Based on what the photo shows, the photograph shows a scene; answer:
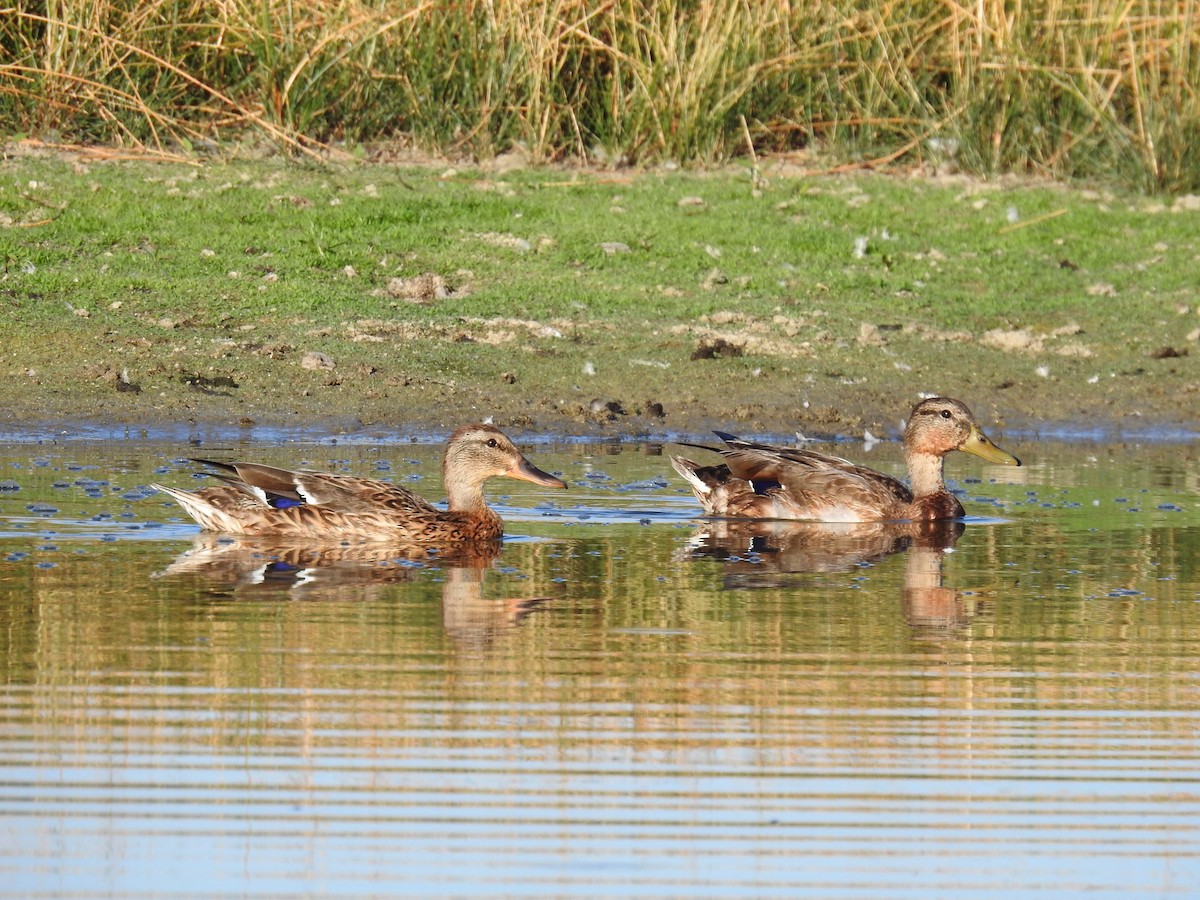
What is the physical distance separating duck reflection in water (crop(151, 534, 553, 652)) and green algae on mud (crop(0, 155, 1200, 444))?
316 centimetres

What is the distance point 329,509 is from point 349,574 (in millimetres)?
989

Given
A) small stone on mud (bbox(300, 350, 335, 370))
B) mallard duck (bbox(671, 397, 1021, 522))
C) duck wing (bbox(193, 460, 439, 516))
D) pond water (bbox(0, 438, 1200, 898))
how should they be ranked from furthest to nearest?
small stone on mud (bbox(300, 350, 335, 370))
mallard duck (bbox(671, 397, 1021, 522))
duck wing (bbox(193, 460, 439, 516))
pond water (bbox(0, 438, 1200, 898))

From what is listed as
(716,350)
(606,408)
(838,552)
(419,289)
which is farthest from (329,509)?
(419,289)

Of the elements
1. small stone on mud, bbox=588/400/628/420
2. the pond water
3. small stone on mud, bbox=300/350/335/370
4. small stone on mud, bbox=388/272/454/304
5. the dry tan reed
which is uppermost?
the dry tan reed

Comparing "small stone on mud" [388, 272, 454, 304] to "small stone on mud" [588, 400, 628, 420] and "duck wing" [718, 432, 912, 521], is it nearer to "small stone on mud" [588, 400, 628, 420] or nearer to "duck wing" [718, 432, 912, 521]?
"small stone on mud" [588, 400, 628, 420]

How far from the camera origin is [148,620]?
8.12 metres

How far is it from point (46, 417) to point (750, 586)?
5536 mm

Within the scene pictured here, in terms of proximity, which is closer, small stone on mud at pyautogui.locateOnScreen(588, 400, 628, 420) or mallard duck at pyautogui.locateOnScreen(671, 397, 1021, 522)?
mallard duck at pyautogui.locateOnScreen(671, 397, 1021, 522)

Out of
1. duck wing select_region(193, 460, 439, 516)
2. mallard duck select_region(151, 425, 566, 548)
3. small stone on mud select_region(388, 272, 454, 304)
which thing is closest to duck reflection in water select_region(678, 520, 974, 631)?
mallard duck select_region(151, 425, 566, 548)

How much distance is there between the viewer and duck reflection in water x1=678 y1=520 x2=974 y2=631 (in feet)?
29.1

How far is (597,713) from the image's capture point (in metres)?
6.67

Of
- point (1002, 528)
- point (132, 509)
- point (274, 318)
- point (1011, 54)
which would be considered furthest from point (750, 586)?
point (1011, 54)

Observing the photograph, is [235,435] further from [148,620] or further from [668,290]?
[148,620]

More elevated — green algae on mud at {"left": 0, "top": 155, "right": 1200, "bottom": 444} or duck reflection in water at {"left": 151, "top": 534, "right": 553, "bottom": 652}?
green algae on mud at {"left": 0, "top": 155, "right": 1200, "bottom": 444}
